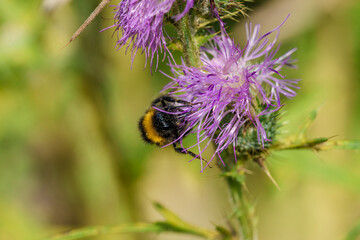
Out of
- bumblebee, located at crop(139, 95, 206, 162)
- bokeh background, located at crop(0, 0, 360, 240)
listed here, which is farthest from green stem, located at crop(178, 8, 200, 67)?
bokeh background, located at crop(0, 0, 360, 240)

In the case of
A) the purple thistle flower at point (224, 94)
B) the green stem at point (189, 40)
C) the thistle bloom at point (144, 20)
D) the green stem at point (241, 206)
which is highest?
the thistle bloom at point (144, 20)

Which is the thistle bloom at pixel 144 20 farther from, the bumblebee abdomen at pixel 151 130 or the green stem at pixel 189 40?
the bumblebee abdomen at pixel 151 130

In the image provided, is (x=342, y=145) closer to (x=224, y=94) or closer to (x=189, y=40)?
(x=224, y=94)

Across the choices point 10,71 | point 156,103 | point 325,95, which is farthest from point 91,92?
point 325,95

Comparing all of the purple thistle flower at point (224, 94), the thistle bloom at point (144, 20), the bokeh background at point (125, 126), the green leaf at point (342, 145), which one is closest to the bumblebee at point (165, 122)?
the purple thistle flower at point (224, 94)

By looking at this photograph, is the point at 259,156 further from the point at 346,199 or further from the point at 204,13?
the point at 346,199

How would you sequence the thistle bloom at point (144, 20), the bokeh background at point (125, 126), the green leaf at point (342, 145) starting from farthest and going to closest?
the bokeh background at point (125, 126) → the green leaf at point (342, 145) → the thistle bloom at point (144, 20)
